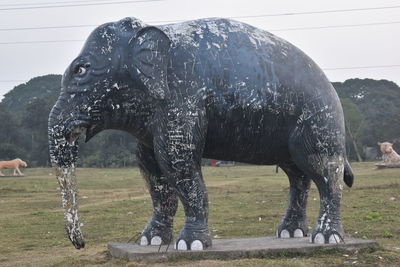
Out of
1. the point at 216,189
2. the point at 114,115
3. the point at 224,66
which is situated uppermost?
the point at 224,66

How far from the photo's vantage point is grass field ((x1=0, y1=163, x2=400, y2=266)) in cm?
654

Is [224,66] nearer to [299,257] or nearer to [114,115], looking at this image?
[114,115]

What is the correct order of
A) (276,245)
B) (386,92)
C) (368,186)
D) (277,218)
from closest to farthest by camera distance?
1. (276,245)
2. (277,218)
3. (368,186)
4. (386,92)

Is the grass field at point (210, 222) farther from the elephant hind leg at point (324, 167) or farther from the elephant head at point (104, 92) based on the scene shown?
the elephant head at point (104, 92)

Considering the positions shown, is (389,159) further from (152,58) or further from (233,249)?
(152,58)

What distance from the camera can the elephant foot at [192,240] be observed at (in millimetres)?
6328

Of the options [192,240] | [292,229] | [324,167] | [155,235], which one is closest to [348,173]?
[324,167]

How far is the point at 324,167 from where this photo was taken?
22.4 feet

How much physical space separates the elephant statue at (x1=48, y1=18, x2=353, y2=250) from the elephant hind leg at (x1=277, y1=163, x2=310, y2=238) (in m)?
0.64

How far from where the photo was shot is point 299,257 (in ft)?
21.0

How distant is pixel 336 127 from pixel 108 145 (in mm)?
43525

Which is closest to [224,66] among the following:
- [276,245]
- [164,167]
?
[164,167]

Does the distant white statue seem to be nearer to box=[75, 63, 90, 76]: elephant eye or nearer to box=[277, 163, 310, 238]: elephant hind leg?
box=[277, 163, 310, 238]: elephant hind leg

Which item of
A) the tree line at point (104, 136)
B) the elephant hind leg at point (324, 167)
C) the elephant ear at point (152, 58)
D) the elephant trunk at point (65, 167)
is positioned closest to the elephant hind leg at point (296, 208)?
the elephant hind leg at point (324, 167)
